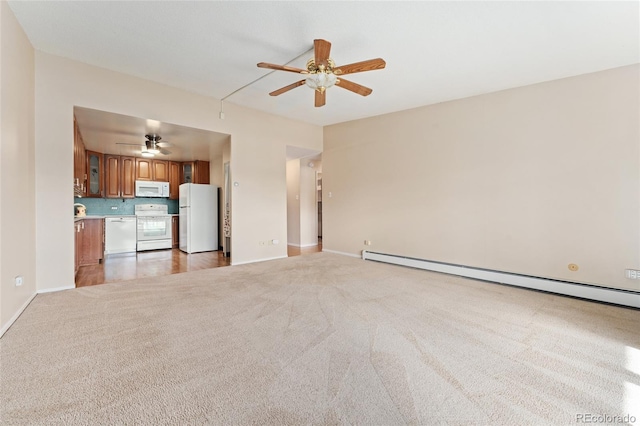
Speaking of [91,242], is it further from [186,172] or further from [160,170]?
[186,172]

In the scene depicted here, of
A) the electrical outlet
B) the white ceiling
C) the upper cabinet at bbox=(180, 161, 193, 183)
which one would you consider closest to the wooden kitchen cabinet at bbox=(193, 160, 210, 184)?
the upper cabinet at bbox=(180, 161, 193, 183)

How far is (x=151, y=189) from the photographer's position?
646cm

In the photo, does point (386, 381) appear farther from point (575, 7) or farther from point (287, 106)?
point (287, 106)

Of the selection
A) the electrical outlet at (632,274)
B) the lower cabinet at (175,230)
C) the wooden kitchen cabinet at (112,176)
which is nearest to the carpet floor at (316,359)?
the electrical outlet at (632,274)

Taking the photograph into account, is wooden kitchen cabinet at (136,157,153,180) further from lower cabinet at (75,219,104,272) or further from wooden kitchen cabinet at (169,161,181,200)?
lower cabinet at (75,219,104,272)

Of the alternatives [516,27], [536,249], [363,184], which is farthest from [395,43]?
[536,249]

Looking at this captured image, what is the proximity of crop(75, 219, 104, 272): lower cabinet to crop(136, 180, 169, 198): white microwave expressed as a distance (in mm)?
1709

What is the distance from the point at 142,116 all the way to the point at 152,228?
346cm

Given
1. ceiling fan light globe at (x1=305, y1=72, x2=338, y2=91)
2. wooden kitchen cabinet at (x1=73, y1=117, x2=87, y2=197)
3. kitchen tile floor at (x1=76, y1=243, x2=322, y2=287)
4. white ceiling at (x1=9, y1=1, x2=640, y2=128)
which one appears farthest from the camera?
kitchen tile floor at (x1=76, y1=243, x2=322, y2=287)

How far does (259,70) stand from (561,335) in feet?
13.8

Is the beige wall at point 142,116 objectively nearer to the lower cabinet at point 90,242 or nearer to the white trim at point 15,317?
the white trim at point 15,317

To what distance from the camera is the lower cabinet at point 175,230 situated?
6613 millimetres

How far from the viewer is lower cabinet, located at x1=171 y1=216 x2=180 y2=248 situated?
661 centimetres
